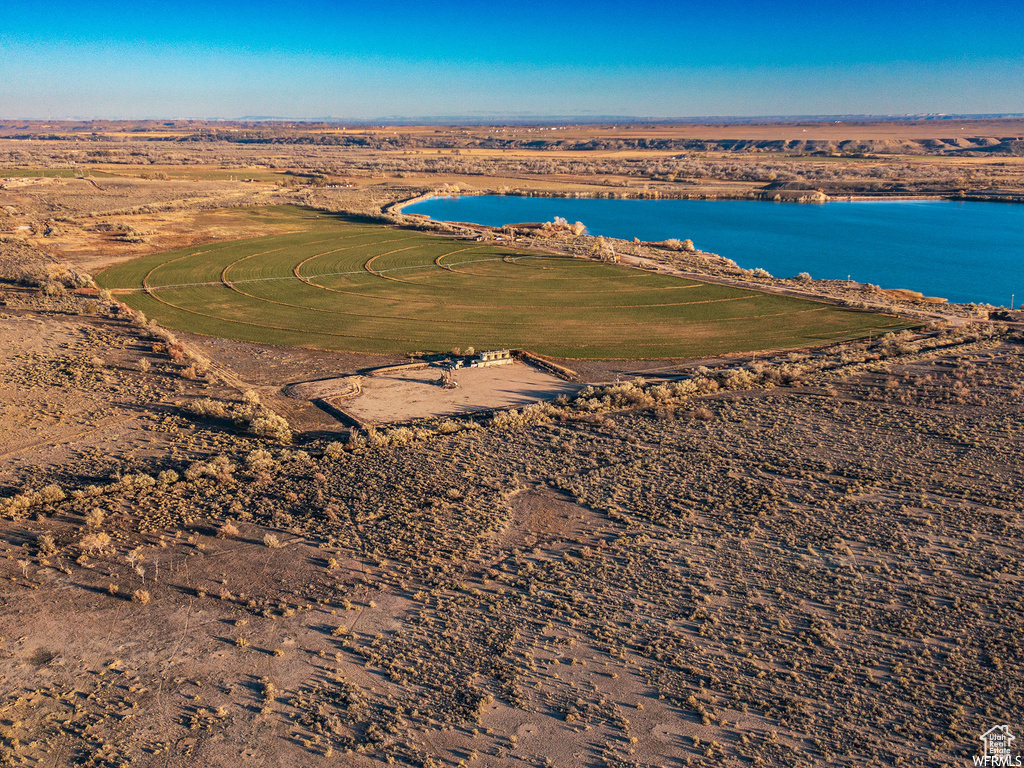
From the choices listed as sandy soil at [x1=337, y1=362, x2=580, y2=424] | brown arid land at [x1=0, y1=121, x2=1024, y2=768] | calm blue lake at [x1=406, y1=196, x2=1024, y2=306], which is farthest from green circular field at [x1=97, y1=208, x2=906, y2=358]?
calm blue lake at [x1=406, y1=196, x2=1024, y2=306]

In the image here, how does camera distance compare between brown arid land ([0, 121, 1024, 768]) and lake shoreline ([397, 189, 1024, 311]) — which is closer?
brown arid land ([0, 121, 1024, 768])

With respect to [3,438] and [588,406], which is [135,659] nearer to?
[3,438]

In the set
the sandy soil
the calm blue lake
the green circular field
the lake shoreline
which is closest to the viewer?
the sandy soil

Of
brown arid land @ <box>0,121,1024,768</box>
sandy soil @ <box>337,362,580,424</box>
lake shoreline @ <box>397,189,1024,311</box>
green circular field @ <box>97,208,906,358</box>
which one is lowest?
brown arid land @ <box>0,121,1024,768</box>

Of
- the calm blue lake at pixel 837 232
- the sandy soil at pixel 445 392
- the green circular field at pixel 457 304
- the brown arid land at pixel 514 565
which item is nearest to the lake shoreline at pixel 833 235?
the calm blue lake at pixel 837 232

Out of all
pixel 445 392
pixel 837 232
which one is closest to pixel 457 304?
pixel 445 392

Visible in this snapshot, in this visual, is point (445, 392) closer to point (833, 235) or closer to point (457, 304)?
point (457, 304)

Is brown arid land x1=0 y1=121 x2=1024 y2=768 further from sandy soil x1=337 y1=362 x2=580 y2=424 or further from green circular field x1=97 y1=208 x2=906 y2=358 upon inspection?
green circular field x1=97 y1=208 x2=906 y2=358
